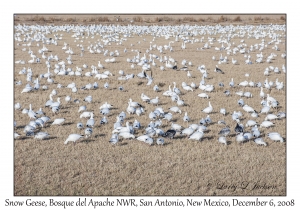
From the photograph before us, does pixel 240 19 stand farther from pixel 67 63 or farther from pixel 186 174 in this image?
pixel 186 174

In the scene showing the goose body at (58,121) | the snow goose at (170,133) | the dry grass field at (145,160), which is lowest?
the dry grass field at (145,160)

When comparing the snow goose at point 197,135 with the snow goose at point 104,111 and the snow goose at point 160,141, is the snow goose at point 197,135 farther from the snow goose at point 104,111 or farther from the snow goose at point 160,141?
the snow goose at point 104,111

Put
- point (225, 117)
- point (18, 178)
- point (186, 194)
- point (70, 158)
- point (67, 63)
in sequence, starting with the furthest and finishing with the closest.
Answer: point (67, 63) < point (225, 117) < point (70, 158) < point (18, 178) < point (186, 194)

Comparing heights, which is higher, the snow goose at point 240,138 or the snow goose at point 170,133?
the snow goose at point 170,133

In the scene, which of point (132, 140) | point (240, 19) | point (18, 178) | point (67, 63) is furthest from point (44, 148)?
point (240, 19)

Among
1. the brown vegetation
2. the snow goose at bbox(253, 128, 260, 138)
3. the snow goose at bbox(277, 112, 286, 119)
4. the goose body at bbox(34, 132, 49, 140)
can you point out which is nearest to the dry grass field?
the goose body at bbox(34, 132, 49, 140)

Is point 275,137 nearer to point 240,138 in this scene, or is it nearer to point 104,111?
point 240,138

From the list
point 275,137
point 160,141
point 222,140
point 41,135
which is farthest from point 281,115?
point 41,135

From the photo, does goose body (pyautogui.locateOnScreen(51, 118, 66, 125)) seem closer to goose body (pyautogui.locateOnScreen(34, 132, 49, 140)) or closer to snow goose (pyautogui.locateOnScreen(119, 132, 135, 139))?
goose body (pyautogui.locateOnScreen(34, 132, 49, 140))

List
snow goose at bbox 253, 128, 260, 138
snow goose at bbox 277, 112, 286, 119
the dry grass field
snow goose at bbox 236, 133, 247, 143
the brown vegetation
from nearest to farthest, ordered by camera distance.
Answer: the dry grass field < snow goose at bbox 236, 133, 247, 143 < snow goose at bbox 253, 128, 260, 138 < snow goose at bbox 277, 112, 286, 119 < the brown vegetation

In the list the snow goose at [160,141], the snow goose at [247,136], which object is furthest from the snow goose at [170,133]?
the snow goose at [247,136]

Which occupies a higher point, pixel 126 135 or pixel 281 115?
pixel 281 115
